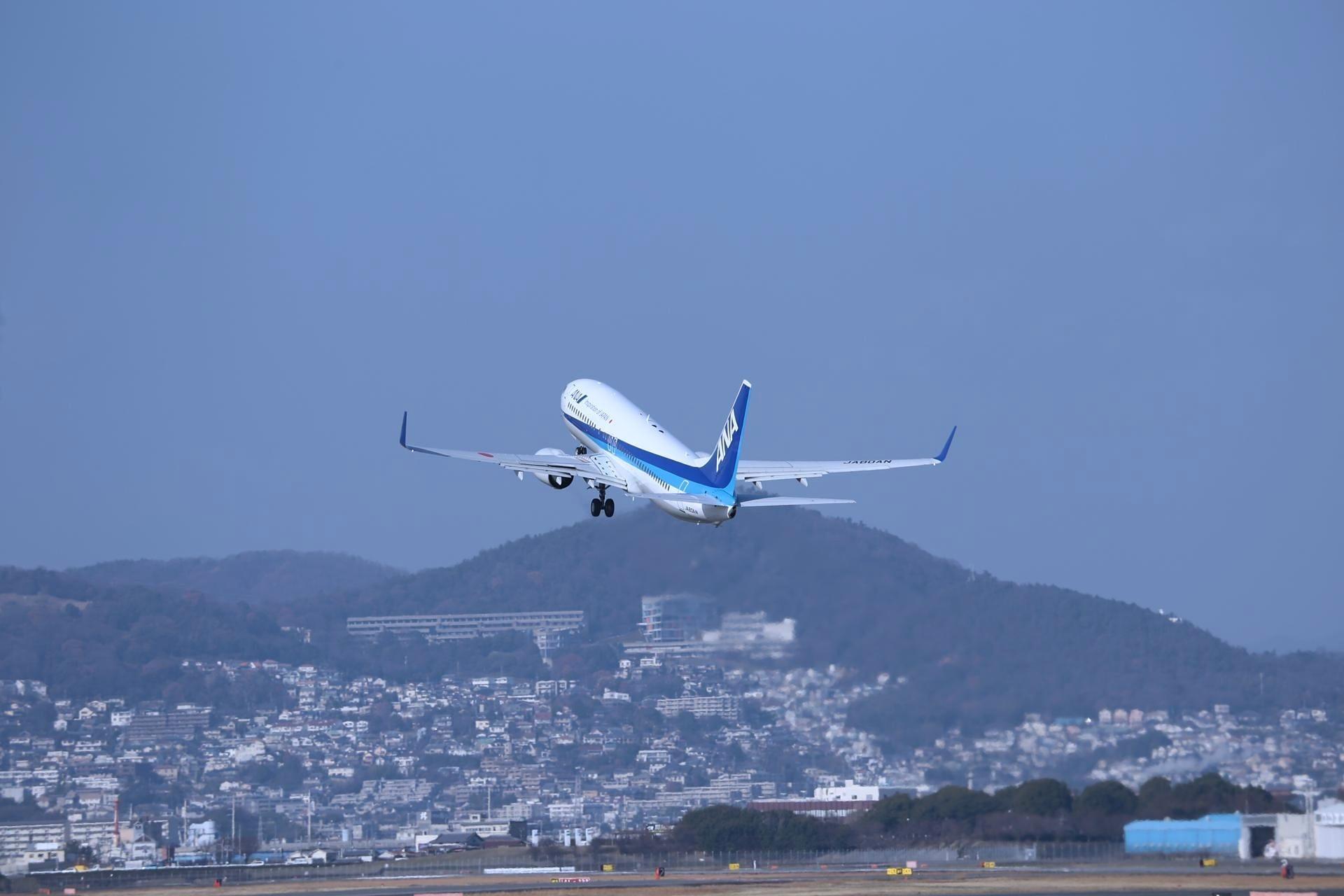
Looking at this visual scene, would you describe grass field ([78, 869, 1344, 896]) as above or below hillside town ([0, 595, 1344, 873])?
below

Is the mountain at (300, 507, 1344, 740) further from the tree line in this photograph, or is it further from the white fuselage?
the white fuselage

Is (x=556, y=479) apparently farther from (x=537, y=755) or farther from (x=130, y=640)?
(x=130, y=640)

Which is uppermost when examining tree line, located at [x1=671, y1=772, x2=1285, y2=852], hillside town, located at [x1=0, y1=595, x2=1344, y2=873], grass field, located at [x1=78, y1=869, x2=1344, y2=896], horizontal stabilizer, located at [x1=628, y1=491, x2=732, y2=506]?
horizontal stabilizer, located at [x1=628, y1=491, x2=732, y2=506]

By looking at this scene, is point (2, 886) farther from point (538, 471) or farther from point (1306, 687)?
point (1306, 687)

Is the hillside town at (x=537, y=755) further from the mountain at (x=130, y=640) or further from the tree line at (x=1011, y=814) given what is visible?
the mountain at (x=130, y=640)

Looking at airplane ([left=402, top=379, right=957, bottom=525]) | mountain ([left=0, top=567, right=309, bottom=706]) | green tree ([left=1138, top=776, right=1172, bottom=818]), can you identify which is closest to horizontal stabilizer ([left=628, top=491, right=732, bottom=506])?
airplane ([left=402, top=379, right=957, bottom=525])
